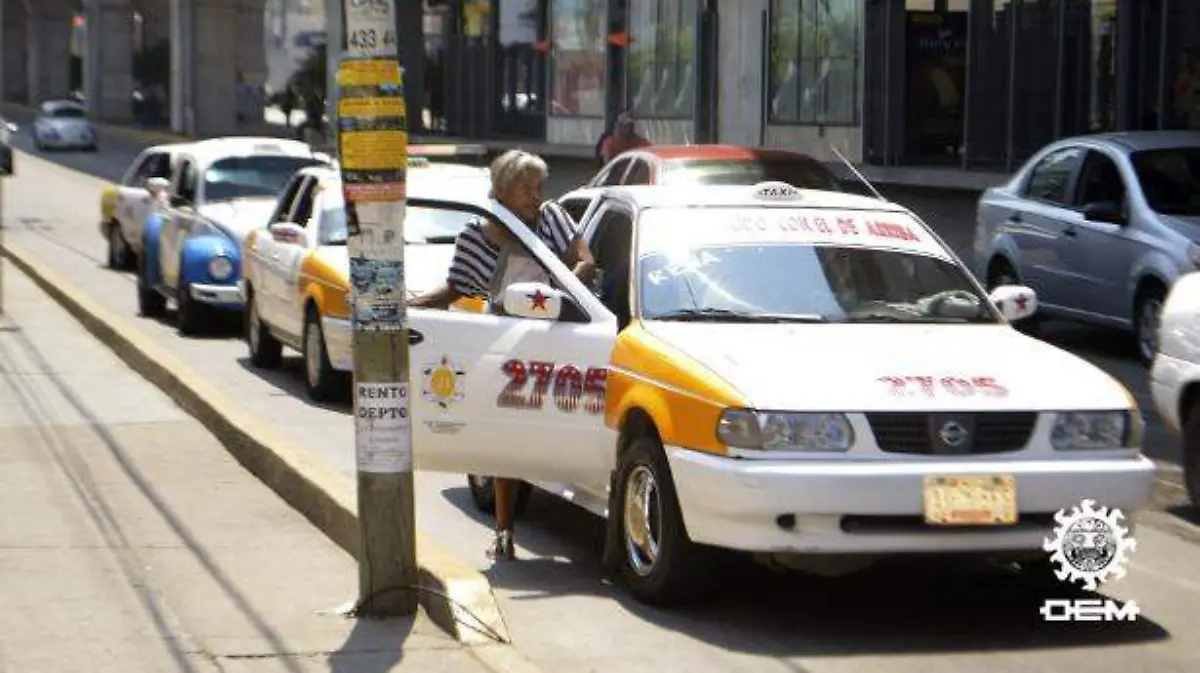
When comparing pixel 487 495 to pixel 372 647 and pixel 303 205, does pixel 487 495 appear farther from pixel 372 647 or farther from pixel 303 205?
pixel 303 205

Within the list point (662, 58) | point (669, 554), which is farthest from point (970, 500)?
point (662, 58)

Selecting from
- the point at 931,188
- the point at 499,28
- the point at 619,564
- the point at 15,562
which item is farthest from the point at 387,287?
the point at 499,28

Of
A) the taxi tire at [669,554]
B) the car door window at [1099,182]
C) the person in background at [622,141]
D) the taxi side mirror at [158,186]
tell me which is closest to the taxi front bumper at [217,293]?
the taxi side mirror at [158,186]

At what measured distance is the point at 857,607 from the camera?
841 cm

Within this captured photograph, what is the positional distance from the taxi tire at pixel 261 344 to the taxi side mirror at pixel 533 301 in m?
8.19

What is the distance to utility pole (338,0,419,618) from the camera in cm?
759

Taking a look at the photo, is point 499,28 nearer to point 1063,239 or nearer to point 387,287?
point 1063,239

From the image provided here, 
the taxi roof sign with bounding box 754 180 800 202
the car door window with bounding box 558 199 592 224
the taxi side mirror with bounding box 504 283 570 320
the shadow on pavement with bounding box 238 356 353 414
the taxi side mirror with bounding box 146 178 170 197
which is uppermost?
the taxi roof sign with bounding box 754 180 800 202

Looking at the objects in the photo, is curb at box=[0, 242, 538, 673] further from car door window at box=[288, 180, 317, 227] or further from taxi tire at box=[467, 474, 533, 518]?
car door window at box=[288, 180, 317, 227]

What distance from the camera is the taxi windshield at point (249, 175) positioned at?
66.5 feet

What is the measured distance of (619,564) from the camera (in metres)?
8.56

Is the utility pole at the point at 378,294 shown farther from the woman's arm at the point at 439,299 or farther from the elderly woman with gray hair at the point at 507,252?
the woman's arm at the point at 439,299

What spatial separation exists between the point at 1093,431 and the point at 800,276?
1581 millimetres

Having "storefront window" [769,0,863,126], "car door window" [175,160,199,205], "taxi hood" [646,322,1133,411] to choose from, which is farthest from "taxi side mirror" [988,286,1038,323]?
"storefront window" [769,0,863,126]
